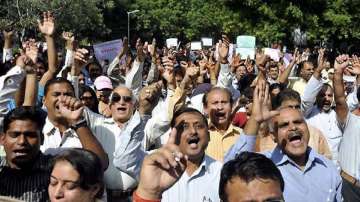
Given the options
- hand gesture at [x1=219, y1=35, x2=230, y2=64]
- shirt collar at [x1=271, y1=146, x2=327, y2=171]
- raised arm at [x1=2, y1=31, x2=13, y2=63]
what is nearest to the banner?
hand gesture at [x1=219, y1=35, x2=230, y2=64]

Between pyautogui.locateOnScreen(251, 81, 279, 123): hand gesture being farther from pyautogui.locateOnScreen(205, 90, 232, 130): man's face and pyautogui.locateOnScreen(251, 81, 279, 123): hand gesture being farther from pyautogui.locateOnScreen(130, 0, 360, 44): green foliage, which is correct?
pyautogui.locateOnScreen(130, 0, 360, 44): green foliage

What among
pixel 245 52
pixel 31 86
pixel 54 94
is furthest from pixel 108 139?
pixel 245 52

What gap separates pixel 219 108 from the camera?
5.35 metres

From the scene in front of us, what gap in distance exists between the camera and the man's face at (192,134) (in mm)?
4172

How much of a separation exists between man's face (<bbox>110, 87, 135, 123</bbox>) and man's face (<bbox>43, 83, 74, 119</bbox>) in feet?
1.11

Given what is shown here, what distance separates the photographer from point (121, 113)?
203 inches

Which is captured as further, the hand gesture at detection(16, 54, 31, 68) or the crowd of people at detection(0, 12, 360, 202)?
the hand gesture at detection(16, 54, 31, 68)

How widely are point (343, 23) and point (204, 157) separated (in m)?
22.9

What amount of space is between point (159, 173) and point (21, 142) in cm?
131

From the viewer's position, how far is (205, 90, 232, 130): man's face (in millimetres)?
5293

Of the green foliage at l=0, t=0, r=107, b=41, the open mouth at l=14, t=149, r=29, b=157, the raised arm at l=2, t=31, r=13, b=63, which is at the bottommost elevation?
the open mouth at l=14, t=149, r=29, b=157

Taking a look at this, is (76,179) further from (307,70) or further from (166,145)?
(307,70)

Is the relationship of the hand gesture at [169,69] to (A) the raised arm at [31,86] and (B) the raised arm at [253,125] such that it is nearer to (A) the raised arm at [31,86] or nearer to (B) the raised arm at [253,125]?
(A) the raised arm at [31,86]

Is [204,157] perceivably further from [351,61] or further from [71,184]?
[351,61]
